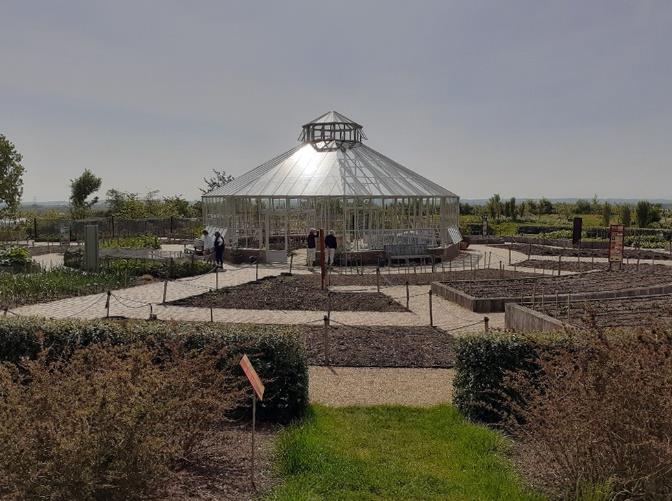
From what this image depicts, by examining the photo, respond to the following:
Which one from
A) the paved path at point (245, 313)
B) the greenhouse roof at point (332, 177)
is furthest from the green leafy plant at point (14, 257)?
the greenhouse roof at point (332, 177)

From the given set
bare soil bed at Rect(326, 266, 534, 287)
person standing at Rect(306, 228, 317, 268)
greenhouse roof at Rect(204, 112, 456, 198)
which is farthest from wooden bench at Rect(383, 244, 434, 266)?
person standing at Rect(306, 228, 317, 268)

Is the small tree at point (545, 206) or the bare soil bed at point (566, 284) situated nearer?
the bare soil bed at point (566, 284)

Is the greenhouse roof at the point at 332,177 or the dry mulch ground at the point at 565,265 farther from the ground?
the greenhouse roof at the point at 332,177

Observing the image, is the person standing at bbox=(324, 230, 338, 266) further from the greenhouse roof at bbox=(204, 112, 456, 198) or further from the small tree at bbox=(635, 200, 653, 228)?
the small tree at bbox=(635, 200, 653, 228)

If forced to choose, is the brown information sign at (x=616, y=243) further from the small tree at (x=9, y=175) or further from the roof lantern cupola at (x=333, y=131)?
the small tree at (x=9, y=175)

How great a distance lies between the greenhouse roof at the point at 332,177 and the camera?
88.4ft

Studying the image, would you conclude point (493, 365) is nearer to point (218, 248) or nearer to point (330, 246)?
point (330, 246)

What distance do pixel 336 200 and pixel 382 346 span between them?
15.2 m

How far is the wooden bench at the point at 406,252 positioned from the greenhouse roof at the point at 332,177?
2.26 metres

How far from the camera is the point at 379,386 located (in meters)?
9.71

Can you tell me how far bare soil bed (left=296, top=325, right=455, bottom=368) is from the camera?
36.1 ft

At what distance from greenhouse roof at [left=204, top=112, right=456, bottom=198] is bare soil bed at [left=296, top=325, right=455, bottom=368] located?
13.6 meters

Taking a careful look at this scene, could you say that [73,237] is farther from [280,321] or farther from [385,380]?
[385,380]

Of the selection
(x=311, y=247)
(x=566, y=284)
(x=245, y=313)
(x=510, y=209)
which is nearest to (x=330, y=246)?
(x=311, y=247)
